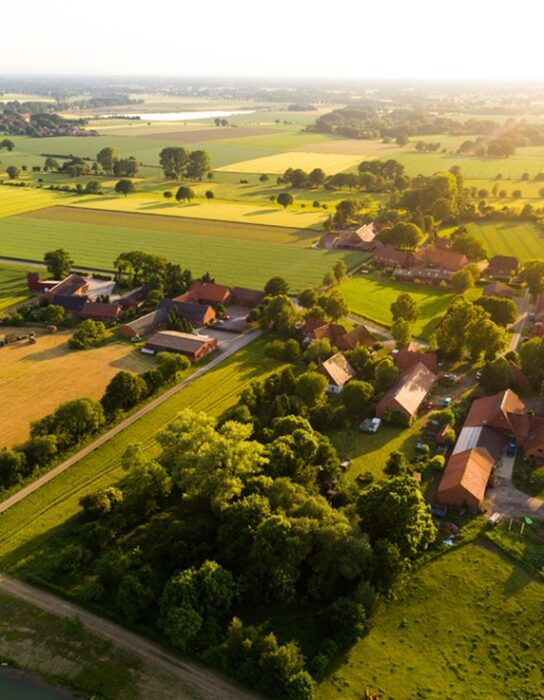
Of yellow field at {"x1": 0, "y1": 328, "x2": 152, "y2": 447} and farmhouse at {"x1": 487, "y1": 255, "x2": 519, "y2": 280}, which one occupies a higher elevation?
farmhouse at {"x1": 487, "y1": 255, "x2": 519, "y2": 280}

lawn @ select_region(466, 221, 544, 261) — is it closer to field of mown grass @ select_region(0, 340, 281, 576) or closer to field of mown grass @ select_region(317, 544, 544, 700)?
field of mown grass @ select_region(0, 340, 281, 576)

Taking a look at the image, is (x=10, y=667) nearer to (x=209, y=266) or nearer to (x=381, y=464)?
(x=381, y=464)

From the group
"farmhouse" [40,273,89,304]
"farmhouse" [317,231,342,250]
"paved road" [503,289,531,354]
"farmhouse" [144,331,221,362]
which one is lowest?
"paved road" [503,289,531,354]

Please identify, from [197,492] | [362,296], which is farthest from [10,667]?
[362,296]

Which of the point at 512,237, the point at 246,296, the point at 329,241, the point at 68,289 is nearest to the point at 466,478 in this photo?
the point at 246,296

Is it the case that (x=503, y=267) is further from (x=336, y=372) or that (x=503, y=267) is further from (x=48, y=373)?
(x=48, y=373)

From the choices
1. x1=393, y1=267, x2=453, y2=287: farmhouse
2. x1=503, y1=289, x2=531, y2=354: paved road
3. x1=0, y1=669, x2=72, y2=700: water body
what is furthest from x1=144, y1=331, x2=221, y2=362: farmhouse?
x1=393, y1=267, x2=453, y2=287: farmhouse
